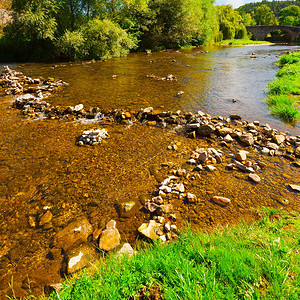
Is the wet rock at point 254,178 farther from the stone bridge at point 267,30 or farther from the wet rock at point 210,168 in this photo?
the stone bridge at point 267,30

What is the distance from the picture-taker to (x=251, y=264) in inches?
87.2

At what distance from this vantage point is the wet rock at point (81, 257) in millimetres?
2785

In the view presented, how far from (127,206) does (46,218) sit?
1.65 meters

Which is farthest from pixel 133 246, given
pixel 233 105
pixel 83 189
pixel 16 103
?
pixel 16 103

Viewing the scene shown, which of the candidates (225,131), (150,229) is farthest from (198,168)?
(225,131)

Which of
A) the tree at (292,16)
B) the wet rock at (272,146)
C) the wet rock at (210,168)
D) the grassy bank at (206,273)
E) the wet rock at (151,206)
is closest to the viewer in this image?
the grassy bank at (206,273)

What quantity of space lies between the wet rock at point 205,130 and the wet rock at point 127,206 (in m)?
3.97

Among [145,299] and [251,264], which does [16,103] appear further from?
[251,264]

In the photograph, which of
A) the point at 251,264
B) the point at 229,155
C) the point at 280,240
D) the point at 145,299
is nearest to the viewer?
the point at 145,299

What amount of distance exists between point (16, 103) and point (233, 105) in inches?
458

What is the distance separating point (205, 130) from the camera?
6672 mm

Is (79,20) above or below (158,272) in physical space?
above

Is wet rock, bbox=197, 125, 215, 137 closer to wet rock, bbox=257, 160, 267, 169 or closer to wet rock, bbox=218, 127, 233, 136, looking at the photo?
wet rock, bbox=218, 127, 233, 136

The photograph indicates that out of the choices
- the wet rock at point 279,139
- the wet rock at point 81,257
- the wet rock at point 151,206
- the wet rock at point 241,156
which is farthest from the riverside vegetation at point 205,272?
the wet rock at point 279,139
